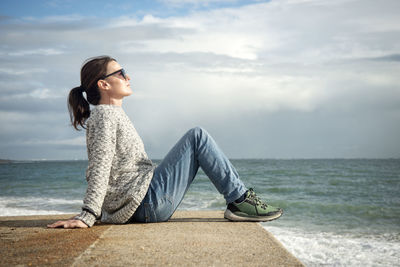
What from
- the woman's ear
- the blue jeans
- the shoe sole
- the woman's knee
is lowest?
the shoe sole

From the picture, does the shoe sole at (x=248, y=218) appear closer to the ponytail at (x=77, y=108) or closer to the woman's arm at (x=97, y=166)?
the woman's arm at (x=97, y=166)

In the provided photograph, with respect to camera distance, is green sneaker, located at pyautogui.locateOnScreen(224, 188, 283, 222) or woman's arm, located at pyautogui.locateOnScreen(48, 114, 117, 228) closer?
woman's arm, located at pyautogui.locateOnScreen(48, 114, 117, 228)

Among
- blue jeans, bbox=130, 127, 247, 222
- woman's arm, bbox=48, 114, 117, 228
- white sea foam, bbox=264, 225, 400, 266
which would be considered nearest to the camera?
woman's arm, bbox=48, 114, 117, 228

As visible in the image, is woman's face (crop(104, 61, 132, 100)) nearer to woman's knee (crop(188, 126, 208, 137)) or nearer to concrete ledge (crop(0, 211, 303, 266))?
woman's knee (crop(188, 126, 208, 137))

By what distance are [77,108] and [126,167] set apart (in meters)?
0.73

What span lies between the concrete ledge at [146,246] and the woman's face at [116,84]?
1.16m

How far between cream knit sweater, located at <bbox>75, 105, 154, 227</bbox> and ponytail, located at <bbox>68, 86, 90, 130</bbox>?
29 centimetres

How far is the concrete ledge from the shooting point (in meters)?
2.14

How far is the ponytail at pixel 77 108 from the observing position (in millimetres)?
3275

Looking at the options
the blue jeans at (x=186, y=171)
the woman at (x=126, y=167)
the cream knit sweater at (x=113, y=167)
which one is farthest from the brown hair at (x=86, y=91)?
the blue jeans at (x=186, y=171)

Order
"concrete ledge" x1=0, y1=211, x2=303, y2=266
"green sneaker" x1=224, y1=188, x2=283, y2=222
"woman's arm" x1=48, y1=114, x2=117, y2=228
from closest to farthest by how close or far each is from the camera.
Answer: "concrete ledge" x1=0, y1=211, x2=303, y2=266 → "woman's arm" x1=48, y1=114, x2=117, y2=228 → "green sneaker" x1=224, y1=188, x2=283, y2=222

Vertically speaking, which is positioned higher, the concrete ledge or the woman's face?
the woman's face

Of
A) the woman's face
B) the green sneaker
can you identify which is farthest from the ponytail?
the green sneaker

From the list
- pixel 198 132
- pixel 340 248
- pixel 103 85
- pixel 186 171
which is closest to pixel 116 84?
pixel 103 85
